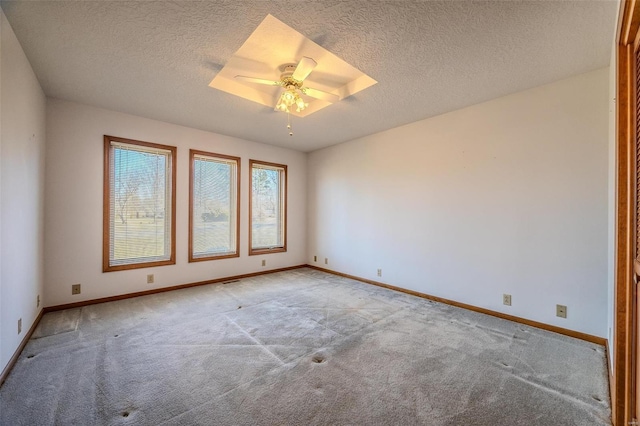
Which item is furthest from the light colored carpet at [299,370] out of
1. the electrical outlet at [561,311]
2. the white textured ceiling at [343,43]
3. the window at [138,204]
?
the white textured ceiling at [343,43]

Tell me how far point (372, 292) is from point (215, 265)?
269cm

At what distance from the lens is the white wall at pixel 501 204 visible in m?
2.58

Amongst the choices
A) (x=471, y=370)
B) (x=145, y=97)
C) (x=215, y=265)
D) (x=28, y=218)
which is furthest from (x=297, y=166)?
(x=471, y=370)

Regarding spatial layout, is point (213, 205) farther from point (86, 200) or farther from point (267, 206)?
point (86, 200)

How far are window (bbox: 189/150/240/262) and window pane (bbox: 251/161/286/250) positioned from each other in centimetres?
38

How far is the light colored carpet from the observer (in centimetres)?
163

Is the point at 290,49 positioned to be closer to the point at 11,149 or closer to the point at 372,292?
the point at 11,149

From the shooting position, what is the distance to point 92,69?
2.59 m

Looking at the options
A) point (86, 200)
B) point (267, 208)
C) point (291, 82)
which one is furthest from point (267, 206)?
point (291, 82)

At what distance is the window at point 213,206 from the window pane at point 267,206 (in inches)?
15.0

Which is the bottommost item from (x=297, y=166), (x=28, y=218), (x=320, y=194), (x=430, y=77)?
(x=28, y=218)

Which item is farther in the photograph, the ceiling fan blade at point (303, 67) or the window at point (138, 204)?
the window at point (138, 204)

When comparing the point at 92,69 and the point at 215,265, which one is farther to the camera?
the point at 215,265

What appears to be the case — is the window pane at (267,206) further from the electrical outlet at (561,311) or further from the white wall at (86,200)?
the electrical outlet at (561,311)
